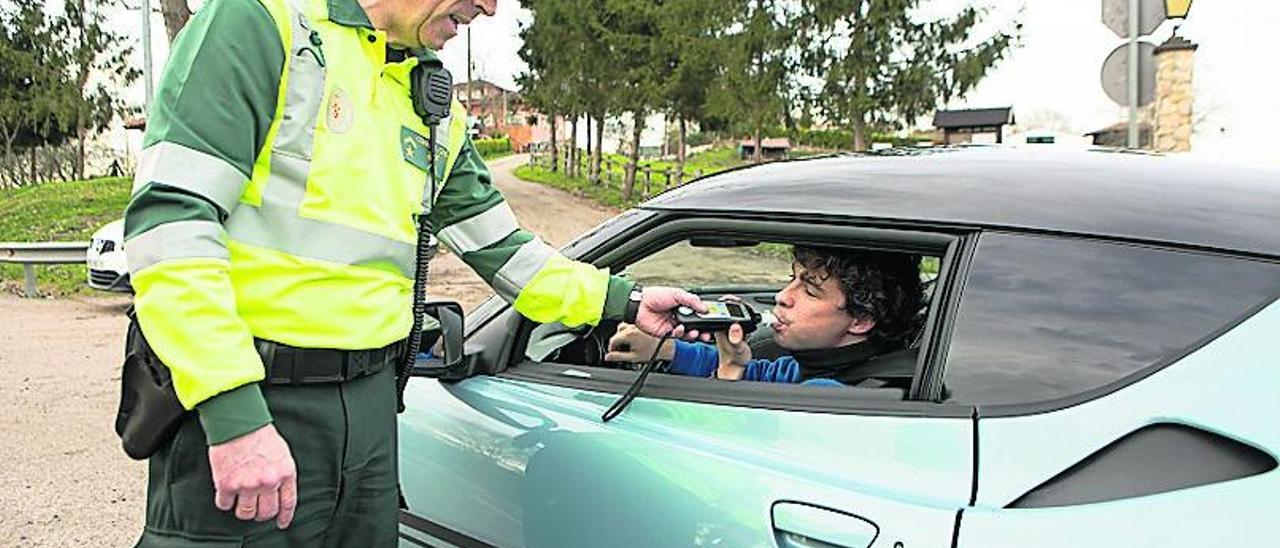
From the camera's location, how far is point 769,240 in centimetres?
204

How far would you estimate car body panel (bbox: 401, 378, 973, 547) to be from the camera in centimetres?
158

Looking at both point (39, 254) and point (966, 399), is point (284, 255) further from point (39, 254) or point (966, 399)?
point (39, 254)

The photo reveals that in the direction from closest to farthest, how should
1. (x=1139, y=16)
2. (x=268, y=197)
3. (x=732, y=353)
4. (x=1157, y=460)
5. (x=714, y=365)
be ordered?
(x=1157, y=460), (x=268, y=197), (x=732, y=353), (x=714, y=365), (x=1139, y=16)

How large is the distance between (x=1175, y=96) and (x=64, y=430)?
1314cm

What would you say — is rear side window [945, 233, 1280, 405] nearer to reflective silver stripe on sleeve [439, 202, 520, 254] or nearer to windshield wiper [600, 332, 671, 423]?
windshield wiper [600, 332, 671, 423]

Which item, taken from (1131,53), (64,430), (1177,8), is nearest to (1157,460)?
(64,430)

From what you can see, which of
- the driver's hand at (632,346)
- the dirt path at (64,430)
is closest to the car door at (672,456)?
the driver's hand at (632,346)

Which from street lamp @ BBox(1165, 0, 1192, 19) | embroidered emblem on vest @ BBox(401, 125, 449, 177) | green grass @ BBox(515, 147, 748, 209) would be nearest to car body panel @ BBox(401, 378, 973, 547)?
embroidered emblem on vest @ BBox(401, 125, 449, 177)

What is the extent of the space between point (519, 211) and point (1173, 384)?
2137 cm

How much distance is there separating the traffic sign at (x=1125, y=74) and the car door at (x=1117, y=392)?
19.8ft

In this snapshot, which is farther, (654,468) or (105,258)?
(105,258)

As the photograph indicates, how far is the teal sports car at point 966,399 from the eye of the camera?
145 cm

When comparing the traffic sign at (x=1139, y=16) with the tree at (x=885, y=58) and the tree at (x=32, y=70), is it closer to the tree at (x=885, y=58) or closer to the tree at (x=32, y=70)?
the tree at (x=885, y=58)

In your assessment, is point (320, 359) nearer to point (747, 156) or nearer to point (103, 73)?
point (103, 73)
